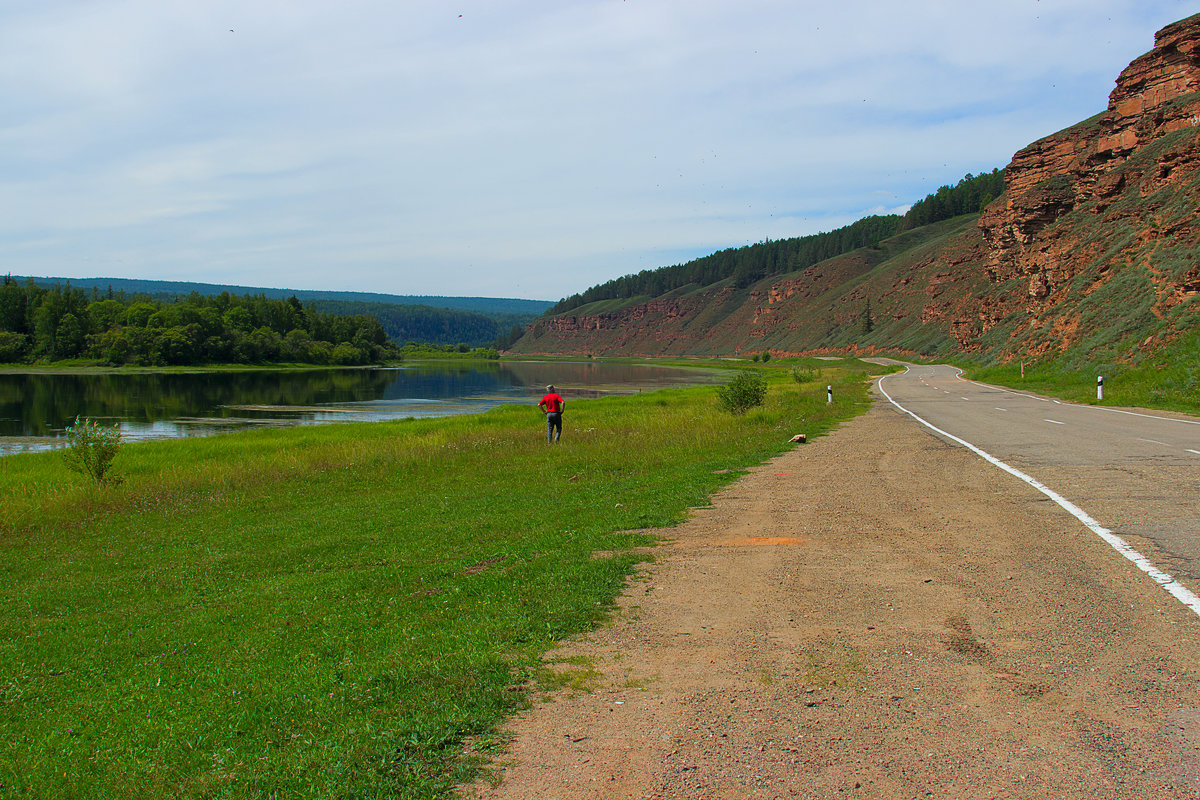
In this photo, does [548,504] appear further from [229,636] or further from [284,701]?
[284,701]

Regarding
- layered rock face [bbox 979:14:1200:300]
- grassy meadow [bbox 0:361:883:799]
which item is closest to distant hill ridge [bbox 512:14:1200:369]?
layered rock face [bbox 979:14:1200:300]

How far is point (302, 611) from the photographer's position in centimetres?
817

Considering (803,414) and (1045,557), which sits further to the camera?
(803,414)

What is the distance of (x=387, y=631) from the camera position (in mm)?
6941

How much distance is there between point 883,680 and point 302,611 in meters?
5.98

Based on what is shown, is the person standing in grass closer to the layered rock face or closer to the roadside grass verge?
the roadside grass verge

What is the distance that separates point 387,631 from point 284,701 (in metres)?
1.57

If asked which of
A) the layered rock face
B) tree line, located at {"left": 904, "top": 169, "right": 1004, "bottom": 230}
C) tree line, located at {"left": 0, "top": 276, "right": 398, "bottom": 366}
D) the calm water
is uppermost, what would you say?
tree line, located at {"left": 904, "top": 169, "right": 1004, "bottom": 230}

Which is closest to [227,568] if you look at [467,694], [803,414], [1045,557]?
[467,694]

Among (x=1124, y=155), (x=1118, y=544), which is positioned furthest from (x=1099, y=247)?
(x=1118, y=544)

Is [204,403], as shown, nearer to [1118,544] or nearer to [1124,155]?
[1118,544]

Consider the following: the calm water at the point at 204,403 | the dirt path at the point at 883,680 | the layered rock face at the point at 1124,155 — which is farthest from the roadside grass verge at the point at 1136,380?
the calm water at the point at 204,403

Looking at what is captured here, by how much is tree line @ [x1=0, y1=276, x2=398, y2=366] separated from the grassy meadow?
109m

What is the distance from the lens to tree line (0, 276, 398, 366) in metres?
115
